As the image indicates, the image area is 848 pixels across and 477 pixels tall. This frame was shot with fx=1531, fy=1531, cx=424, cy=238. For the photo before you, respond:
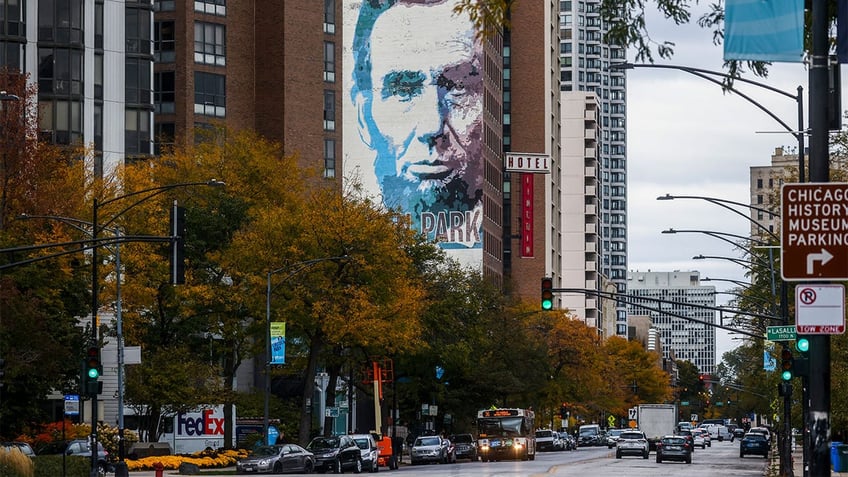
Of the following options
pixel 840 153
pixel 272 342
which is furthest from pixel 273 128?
pixel 840 153

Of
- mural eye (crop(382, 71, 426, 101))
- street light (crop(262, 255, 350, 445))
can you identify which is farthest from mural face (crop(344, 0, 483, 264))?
street light (crop(262, 255, 350, 445))

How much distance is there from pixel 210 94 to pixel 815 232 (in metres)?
106

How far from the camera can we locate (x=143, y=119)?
95125mm

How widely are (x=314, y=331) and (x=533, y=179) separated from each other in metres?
92.8

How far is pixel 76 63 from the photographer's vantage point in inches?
3511

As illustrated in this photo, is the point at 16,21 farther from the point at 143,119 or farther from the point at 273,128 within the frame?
the point at 273,128

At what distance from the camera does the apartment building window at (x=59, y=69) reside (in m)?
89.2

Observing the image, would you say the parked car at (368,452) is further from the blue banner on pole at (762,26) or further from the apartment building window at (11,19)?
the blue banner on pole at (762,26)

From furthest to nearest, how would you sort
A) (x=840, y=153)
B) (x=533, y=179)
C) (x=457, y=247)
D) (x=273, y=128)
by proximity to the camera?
(x=533, y=179)
(x=457, y=247)
(x=273, y=128)
(x=840, y=153)

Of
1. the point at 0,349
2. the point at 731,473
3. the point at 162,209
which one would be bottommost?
the point at 731,473

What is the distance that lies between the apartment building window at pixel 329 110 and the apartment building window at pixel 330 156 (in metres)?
1.16

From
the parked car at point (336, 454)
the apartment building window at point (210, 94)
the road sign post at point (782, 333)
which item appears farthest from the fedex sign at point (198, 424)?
the road sign post at point (782, 333)

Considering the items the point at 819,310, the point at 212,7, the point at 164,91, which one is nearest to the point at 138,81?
the point at 164,91

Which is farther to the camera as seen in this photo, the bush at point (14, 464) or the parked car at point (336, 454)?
the parked car at point (336, 454)
